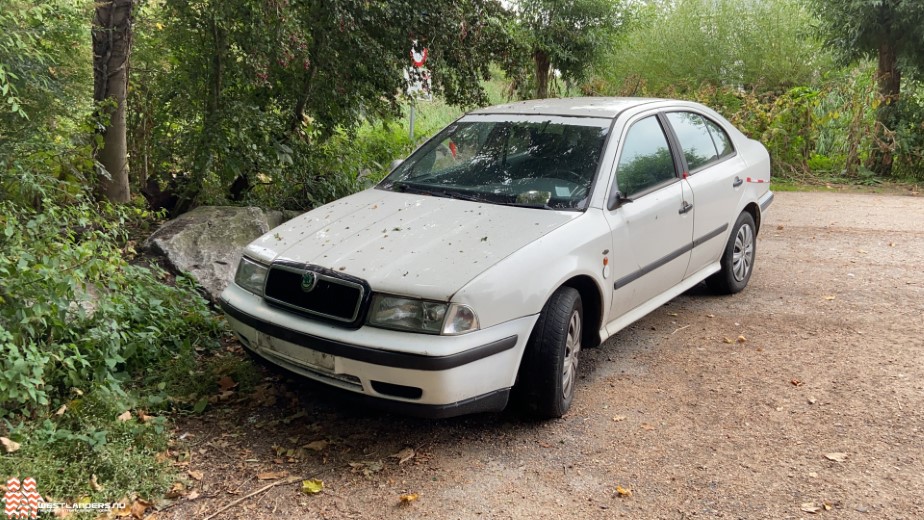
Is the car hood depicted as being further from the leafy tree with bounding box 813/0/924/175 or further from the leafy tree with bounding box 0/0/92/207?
the leafy tree with bounding box 813/0/924/175

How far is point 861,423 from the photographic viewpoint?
13.1ft

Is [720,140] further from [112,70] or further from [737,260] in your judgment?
[112,70]

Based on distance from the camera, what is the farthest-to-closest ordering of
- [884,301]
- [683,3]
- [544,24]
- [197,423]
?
[683,3], [544,24], [884,301], [197,423]

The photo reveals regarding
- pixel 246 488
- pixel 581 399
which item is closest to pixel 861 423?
pixel 581 399

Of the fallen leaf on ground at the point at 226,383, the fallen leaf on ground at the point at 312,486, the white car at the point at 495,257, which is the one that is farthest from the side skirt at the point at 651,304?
the fallen leaf on ground at the point at 226,383

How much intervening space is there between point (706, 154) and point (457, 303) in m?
2.96

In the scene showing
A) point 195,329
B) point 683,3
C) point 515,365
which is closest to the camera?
point 515,365

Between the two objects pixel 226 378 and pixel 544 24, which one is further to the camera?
pixel 544 24

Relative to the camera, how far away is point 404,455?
3693 mm

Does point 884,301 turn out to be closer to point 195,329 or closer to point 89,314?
point 195,329

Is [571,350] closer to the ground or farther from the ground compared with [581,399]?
farther from the ground

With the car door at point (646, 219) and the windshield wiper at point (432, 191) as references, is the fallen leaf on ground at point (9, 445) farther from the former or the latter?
the car door at point (646, 219)

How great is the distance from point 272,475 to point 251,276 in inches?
43.6

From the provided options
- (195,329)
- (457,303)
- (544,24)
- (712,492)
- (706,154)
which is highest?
(544,24)
